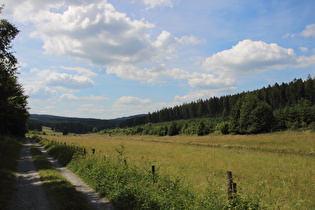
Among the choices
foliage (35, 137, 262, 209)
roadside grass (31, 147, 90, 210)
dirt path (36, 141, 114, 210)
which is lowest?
dirt path (36, 141, 114, 210)

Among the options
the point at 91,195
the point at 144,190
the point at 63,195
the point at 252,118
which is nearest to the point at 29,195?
the point at 63,195

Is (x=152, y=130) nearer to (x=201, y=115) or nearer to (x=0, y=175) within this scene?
(x=201, y=115)

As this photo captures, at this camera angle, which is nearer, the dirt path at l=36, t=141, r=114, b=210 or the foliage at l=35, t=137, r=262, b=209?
the foliage at l=35, t=137, r=262, b=209

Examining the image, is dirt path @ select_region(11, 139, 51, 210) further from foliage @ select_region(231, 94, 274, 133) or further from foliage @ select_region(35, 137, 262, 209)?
foliage @ select_region(231, 94, 274, 133)

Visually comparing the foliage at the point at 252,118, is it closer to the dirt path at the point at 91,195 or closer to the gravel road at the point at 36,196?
the dirt path at the point at 91,195

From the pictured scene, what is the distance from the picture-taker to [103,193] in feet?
30.1

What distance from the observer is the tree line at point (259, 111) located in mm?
70625

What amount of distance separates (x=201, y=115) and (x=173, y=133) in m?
51.9

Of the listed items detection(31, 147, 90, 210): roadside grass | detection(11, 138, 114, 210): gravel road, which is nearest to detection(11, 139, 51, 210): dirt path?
detection(11, 138, 114, 210): gravel road

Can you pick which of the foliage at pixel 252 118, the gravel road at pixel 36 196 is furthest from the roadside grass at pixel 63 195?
the foliage at pixel 252 118

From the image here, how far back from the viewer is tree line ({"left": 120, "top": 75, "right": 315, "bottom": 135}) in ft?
232

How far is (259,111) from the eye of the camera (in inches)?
2803

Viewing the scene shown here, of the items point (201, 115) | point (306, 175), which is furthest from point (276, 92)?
point (306, 175)

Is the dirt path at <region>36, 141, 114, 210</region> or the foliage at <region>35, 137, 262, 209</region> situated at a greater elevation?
the foliage at <region>35, 137, 262, 209</region>
